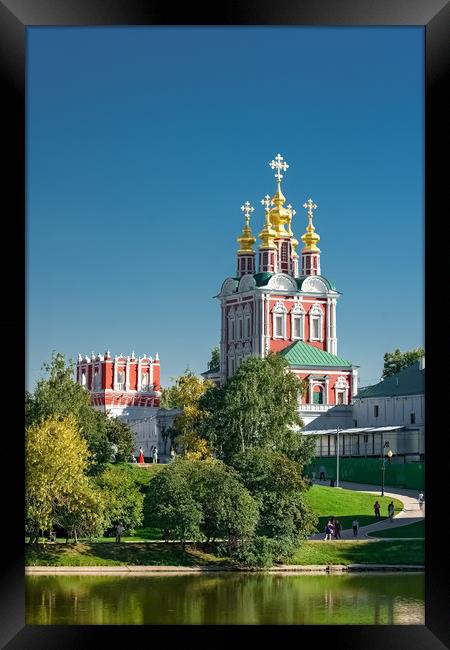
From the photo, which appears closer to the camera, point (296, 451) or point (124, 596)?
point (124, 596)

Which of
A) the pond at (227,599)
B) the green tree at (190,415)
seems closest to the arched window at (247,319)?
the green tree at (190,415)

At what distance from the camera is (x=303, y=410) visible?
77.4 feet

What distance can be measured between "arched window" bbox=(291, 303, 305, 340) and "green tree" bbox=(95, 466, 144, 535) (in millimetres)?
13370

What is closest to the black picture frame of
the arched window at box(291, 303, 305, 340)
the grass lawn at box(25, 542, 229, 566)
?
the grass lawn at box(25, 542, 229, 566)

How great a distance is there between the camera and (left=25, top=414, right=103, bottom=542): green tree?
12016 mm

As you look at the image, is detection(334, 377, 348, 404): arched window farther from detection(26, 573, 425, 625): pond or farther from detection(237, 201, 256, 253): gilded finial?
detection(26, 573, 425, 625): pond

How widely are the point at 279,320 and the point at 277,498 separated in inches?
538

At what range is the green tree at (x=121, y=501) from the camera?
12.6 meters
